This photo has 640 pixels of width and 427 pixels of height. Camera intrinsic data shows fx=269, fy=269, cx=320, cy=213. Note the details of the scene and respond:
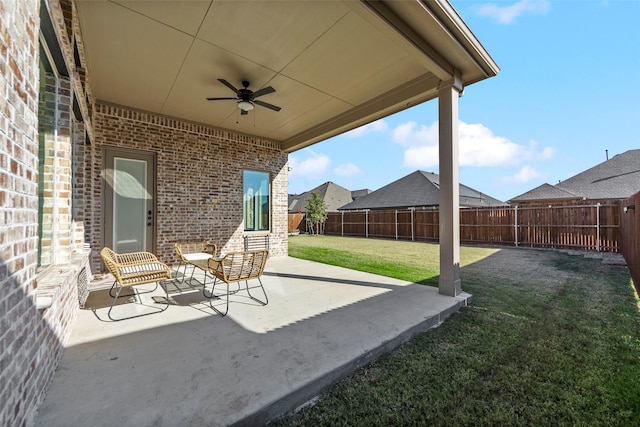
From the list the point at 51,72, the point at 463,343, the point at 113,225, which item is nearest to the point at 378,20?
the point at 51,72

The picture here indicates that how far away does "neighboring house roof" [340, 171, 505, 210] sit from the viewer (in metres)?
18.4

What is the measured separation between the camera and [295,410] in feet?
5.74

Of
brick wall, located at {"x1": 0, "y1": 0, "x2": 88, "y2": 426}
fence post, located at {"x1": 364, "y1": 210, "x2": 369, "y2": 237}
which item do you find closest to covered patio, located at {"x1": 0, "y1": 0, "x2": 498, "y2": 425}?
brick wall, located at {"x1": 0, "y1": 0, "x2": 88, "y2": 426}

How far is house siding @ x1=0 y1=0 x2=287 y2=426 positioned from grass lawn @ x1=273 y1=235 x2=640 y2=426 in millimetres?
1505

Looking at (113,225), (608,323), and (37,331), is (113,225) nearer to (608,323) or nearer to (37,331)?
(37,331)

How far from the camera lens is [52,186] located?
244cm

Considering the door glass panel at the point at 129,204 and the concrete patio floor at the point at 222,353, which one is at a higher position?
the door glass panel at the point at 129,204

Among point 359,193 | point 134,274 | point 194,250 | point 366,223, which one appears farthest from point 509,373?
point 359,193

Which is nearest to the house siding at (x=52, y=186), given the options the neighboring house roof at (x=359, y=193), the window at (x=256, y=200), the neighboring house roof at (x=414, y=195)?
the window at (x=256, y=200)

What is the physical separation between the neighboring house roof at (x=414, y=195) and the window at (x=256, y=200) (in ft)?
43.4

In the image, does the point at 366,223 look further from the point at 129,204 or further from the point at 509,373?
the point at 509,373

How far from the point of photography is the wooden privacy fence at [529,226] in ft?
29.6

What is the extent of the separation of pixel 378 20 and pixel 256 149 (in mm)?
5024

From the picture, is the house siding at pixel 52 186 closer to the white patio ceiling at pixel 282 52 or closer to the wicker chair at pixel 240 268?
the white patio ceiling at pixel 282 52
